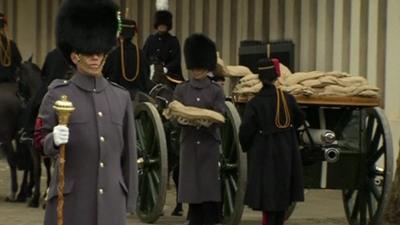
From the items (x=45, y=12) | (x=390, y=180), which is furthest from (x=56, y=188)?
(x=45, y=12)

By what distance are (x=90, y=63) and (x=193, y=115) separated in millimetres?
4187

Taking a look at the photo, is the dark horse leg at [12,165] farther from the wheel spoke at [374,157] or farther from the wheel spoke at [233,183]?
the wheel spoke at [374,157]

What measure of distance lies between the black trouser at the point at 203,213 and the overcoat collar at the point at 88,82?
4.64 meters

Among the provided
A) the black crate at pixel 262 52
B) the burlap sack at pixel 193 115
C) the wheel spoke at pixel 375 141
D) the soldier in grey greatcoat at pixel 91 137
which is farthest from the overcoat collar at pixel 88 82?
the black crate at pixel 262 52

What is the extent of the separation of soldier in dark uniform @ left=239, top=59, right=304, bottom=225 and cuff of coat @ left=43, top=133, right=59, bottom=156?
13.0 feet

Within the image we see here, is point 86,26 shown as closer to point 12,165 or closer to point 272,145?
point 272,145

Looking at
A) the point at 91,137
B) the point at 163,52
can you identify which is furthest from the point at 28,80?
the point at 91,137

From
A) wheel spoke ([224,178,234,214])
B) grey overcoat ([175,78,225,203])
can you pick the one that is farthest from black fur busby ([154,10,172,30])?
wheel spoke ([224,178,234,214])

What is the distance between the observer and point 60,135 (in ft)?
19.0

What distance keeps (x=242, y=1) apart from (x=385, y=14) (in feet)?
12.8

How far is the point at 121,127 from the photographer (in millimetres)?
6195

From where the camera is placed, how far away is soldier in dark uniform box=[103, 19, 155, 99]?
1235 cm

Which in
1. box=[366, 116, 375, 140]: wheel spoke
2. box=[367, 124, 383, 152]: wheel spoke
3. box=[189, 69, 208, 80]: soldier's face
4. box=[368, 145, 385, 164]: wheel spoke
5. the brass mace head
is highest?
box=[189, 69, 208, 80]: soldier's face

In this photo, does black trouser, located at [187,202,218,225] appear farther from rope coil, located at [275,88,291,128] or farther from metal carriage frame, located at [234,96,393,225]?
rope coil, located at [275,88,291,128]
